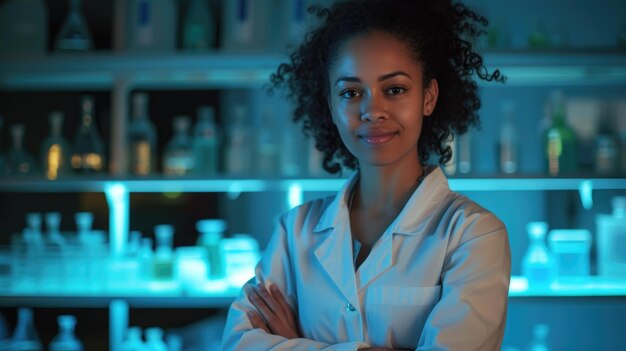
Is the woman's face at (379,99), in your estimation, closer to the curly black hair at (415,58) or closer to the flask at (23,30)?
the curly black hair at (415,58)

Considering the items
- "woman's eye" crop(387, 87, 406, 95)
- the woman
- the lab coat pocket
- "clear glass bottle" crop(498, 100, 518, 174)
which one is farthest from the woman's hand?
"clear glass bottle" crop(498, 100, 518, 174)

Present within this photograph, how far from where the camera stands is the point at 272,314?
1.09m

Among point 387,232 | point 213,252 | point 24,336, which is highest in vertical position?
point 387,232

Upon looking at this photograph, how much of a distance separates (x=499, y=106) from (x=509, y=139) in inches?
11.2

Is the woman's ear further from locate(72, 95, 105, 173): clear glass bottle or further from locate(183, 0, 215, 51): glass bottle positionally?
locate(72, 95, 105, 173): clear glass bottle

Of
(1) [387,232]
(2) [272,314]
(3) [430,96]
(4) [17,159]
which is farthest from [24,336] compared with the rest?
(3) [430,96]

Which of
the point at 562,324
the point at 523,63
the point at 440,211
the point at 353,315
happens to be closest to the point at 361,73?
the point at 440,211

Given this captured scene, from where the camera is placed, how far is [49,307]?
220 centimetres

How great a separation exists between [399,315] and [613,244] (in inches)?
44.0

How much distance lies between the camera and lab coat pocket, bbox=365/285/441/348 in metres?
1.00

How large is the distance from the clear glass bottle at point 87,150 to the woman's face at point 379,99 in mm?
1133

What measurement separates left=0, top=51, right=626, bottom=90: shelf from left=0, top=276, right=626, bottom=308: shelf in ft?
2.10

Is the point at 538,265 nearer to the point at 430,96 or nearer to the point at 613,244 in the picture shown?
the point at 613,244

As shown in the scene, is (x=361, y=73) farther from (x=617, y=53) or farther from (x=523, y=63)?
(x=617, y=53)
